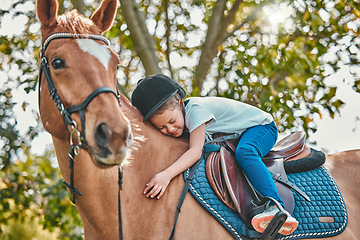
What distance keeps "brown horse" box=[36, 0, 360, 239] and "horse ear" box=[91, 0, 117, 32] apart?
50 mm

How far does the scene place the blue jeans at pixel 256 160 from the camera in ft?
8.02

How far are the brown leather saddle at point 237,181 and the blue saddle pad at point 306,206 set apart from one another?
0.15ft

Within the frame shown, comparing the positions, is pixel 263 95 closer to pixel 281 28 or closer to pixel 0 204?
pixel 281 28

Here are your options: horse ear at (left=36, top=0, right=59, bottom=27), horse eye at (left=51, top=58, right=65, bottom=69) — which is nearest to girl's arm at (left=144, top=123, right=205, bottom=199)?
horse eye at (left=51, top=58, right=65, bottom=69)

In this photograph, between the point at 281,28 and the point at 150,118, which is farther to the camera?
the point at 281,28

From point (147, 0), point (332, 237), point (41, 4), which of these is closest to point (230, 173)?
point (332, 237)

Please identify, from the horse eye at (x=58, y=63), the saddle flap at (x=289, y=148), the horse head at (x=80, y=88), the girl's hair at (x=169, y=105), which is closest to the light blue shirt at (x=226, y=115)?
the girl's hair at (x=169, y=105)

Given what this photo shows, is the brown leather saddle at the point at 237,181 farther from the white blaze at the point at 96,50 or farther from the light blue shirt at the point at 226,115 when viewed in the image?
the white blaze at the point at 96,50

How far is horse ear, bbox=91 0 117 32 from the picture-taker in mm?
2594

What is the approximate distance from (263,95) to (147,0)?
3.41 metres

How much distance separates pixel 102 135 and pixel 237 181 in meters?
1.00

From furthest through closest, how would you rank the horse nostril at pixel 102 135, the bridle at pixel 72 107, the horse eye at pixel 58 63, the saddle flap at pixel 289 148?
the saddle flap at pixel 289 148 → the horse eye at pixel 58 63 → the bridle at pixel 72 107 → the horse nostril at pixel 102 135

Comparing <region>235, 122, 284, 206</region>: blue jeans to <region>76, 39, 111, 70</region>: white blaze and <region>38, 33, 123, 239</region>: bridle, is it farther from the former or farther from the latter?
<region>76, 39, 111, 70</region>: white blaze

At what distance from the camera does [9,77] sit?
20.0 ft
